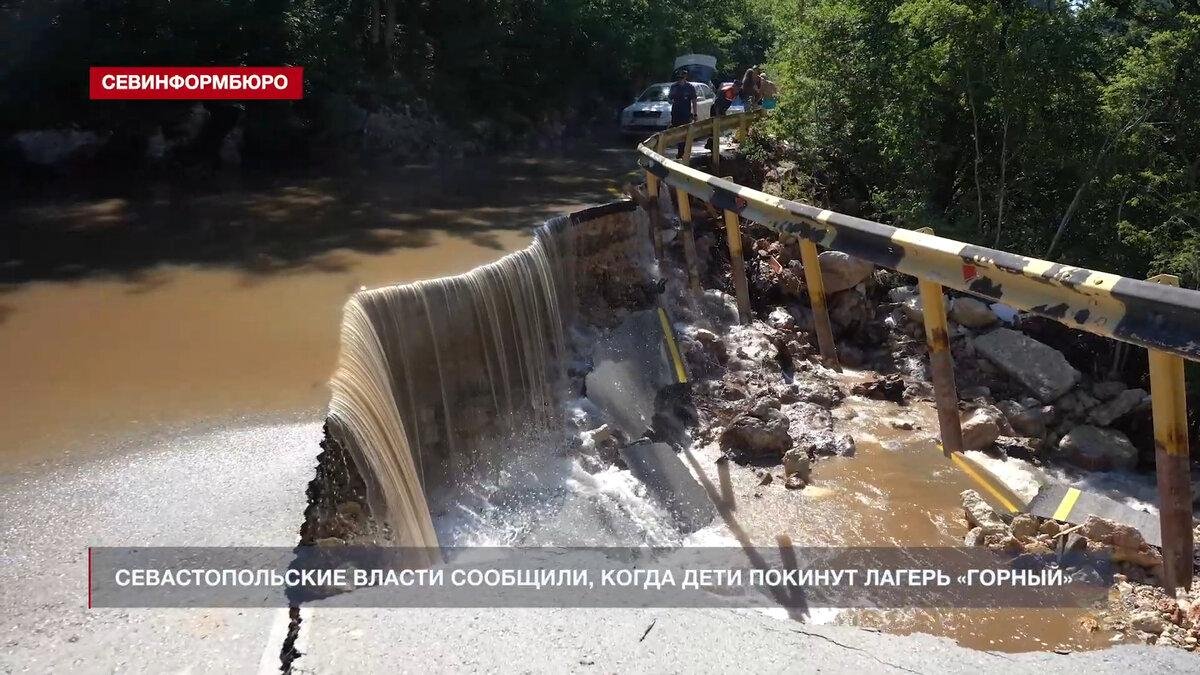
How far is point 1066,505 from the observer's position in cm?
722

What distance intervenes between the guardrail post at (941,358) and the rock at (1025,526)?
11.0 feet

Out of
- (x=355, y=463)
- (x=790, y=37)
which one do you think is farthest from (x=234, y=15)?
(x=355, y=463)

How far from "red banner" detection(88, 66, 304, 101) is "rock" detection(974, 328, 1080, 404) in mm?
14531

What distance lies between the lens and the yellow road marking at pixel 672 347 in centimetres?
1013

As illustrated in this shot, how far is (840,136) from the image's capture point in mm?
15352

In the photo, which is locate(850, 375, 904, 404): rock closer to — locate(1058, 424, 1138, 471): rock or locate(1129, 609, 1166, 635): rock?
locate(1058, 424, 1138, 471): rock

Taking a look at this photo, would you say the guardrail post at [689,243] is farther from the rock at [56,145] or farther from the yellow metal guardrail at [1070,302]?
the rock at [56,145]

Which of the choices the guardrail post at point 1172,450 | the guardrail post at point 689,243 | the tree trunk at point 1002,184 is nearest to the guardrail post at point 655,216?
the guardrail post at point 689,243

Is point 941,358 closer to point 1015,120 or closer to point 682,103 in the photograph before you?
point 1015,120

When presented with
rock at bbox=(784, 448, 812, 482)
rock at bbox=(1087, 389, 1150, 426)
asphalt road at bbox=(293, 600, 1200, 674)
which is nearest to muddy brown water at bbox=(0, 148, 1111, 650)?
rock at bbox=(784, 448, 812, 482)

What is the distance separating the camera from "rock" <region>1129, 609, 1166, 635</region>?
18.3 ft

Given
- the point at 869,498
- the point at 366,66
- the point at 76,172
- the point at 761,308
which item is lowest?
the point at 869,498

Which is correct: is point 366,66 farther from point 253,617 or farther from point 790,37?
point 253,617

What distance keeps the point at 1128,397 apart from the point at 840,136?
6.77 metres
